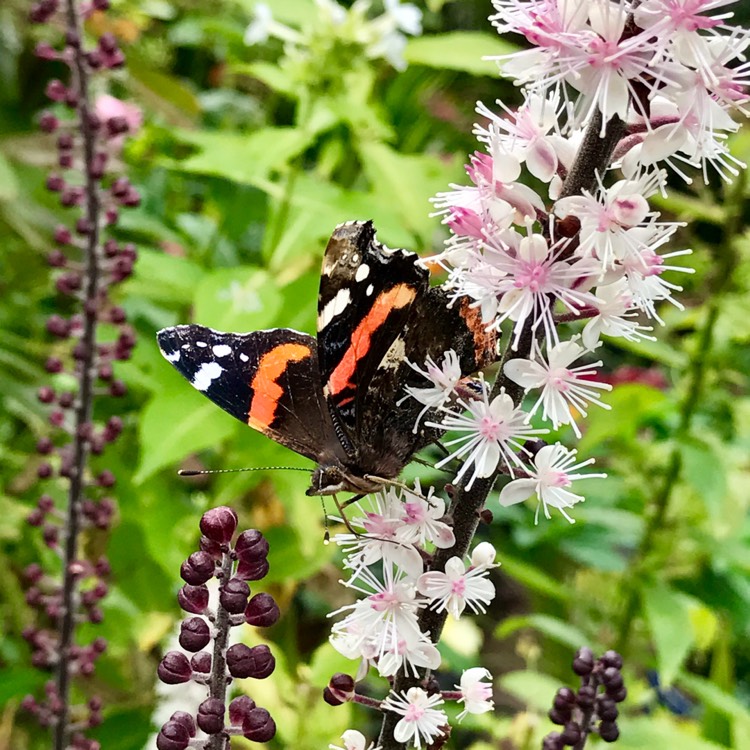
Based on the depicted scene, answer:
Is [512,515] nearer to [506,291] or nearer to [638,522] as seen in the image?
[638,522]

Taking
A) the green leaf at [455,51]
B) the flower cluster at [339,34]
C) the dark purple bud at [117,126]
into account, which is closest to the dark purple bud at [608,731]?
the dark purple bud at [117,126]

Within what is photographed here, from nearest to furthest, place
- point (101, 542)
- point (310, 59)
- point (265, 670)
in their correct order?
point (265, 670), point (310, 59), point (101, 542)

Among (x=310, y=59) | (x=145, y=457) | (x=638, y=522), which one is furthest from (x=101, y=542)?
(x=638, y=522)

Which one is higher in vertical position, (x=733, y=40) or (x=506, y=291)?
(x=733, y=40)

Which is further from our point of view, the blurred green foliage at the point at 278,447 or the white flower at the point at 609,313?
the blurred green foliage at the point at 278,447

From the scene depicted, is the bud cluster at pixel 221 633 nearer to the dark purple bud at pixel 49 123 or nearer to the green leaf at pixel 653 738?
the dark purple bud at pixel 49 123
